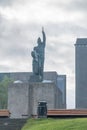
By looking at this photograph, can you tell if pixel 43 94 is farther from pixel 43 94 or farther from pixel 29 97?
pixel 29 97

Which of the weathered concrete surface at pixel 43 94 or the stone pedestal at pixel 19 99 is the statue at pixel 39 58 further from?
the stone pedestal at pixel 19 99

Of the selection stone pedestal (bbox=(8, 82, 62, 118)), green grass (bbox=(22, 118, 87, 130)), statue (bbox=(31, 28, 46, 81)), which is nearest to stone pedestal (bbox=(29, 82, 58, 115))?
stone pedestal (bbox=(8, 82, 62, 118))

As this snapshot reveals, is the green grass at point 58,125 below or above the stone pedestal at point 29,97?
below

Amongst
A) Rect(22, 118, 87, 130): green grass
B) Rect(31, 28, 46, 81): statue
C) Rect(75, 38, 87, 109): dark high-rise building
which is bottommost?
Rect(22, 118, 87, 130): green grass

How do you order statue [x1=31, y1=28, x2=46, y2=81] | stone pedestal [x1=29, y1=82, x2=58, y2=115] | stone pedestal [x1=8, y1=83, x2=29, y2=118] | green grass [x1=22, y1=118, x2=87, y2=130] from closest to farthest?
green grass [x1=22, y1=118, x2=87, y2=130], stone pedestal [x1=29, y1=82, x2=58, y2=115], stone pedestal [x1=8, y1=83, x2=29, y2=118], statue [x1=31, y1=28, x2=46, y2=81]

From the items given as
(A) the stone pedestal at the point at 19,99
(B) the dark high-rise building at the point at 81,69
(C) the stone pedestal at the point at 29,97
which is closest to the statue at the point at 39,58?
(C) the stone pedestal at the point at 29,97

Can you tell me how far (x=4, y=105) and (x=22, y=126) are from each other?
41863 mm

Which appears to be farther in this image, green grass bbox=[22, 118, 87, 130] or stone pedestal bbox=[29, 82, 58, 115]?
stone pedestal bbox=[29, 82, 58, 115]

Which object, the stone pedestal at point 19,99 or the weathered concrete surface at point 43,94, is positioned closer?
the weathered concrete surface at point 43,94

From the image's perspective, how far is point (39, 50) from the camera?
4953cm

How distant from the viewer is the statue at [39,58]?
48.6 m

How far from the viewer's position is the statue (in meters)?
48.6

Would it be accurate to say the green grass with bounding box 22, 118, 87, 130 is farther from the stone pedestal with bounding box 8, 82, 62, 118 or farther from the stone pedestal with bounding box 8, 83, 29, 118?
the stone pedestal with bounding box 8, 83, 29, 118

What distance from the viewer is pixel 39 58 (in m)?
49.3
